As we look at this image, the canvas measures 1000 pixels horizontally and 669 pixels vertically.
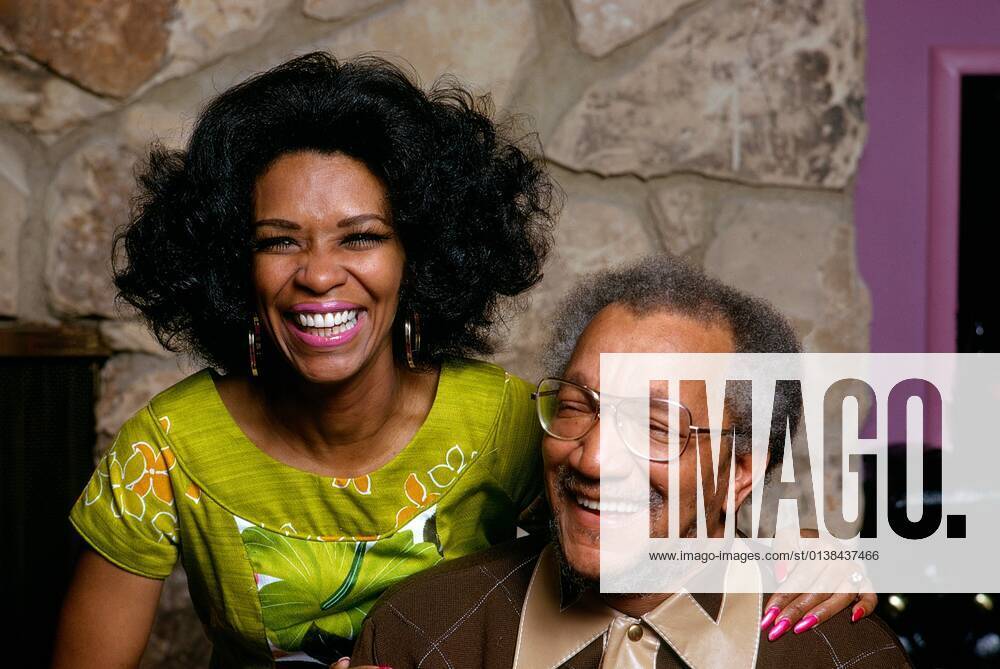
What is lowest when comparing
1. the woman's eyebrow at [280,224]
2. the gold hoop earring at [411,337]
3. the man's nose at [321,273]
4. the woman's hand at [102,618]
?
the woman's hand at [102,618]

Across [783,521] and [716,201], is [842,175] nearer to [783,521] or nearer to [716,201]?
[716,201]

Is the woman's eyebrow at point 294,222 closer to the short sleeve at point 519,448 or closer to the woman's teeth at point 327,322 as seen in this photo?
the woman's teeth at point 327,322

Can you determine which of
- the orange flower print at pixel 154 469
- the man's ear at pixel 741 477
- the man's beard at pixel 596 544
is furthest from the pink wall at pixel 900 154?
the orange flower print at pixel 154 469

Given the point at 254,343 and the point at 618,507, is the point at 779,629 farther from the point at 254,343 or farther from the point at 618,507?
the point at 254,343

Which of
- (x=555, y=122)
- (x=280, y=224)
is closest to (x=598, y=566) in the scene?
(x=280, y=224)

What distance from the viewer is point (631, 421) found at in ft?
4.62

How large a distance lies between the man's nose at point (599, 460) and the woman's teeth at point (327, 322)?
1.30ft

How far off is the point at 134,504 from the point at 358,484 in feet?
1.10

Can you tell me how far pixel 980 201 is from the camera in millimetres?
2441

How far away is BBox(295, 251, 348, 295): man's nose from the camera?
1.52 m

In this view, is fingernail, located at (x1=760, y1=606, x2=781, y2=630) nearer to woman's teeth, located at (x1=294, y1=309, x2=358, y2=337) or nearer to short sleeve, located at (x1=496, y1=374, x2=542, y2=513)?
short sleeve, located at (x1=496, y1=374, x2=542, y2=513)

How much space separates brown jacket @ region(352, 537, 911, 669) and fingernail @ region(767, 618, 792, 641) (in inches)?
0.4

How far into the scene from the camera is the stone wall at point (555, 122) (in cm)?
231

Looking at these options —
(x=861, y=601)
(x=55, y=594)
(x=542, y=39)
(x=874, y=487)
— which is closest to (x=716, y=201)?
(x=542, y=39)
